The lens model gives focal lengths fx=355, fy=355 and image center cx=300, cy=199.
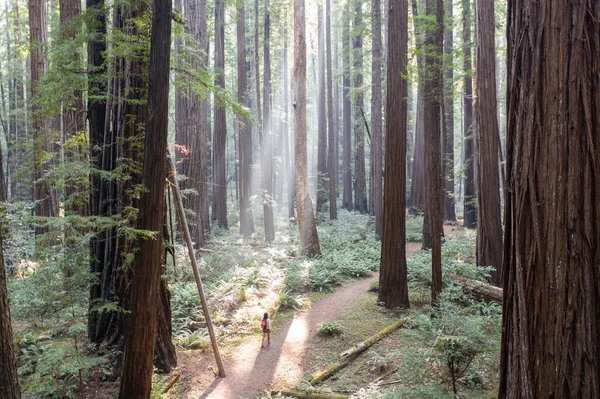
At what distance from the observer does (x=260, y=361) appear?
6559 millimetres

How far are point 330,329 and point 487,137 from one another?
20.5 ft

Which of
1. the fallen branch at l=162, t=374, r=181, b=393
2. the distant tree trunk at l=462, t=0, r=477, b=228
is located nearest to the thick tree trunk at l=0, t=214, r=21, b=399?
the fallen branch at l=162, t=374, r=181, b=393

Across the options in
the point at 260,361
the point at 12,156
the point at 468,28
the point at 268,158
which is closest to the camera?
the point at 260,361

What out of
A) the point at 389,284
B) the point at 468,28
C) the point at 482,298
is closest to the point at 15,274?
the point at 389,284

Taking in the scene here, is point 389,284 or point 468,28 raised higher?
point 468,28

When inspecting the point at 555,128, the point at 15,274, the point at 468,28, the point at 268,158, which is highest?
the point at 468,28

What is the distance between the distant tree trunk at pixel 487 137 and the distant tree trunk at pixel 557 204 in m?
7.12

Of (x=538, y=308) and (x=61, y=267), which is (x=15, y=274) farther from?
(x=538, y=308)

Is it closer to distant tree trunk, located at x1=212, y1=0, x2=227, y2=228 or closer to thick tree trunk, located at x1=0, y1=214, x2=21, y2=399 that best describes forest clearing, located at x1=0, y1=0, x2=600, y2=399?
thick tree trunk, located at x1=0, y1=214, x2=21, y2=399

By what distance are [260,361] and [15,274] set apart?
5894mm

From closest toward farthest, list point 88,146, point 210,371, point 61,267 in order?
point 61,267, point 88,146, point 210,371

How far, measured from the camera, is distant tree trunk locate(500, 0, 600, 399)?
2.32 m

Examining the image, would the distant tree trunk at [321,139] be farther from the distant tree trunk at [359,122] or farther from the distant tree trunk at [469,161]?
the distant tree trunk at [469,161]

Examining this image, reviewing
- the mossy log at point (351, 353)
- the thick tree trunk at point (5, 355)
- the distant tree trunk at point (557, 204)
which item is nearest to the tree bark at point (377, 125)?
the mossy log at point (351, 353)
